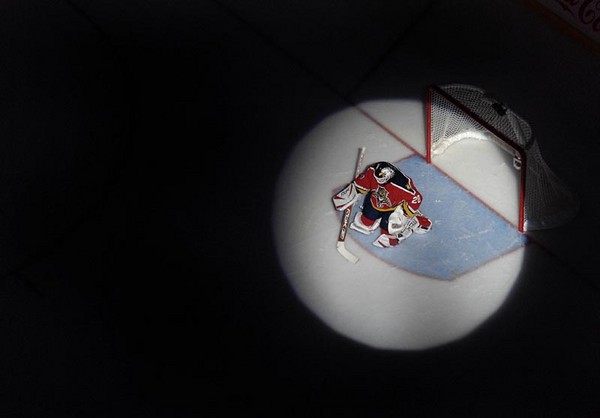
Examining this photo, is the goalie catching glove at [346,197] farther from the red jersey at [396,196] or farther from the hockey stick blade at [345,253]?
the hockey stick blade at [345,253]

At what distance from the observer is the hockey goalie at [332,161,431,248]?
5.70m

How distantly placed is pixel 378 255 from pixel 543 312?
4.20 ft

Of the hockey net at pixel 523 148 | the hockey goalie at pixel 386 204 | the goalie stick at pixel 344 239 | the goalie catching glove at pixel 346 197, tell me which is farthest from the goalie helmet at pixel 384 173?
the hockey net at pixel 523 148

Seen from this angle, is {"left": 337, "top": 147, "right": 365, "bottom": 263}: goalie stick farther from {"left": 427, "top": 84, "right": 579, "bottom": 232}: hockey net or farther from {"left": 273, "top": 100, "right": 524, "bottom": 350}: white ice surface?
{"left": 427, "top": 84, "right": 579, "bottom": 232}: hockey net

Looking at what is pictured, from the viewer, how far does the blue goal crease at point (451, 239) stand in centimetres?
581

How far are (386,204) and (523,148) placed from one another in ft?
3.60

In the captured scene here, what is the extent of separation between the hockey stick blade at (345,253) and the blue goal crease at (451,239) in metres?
0.12

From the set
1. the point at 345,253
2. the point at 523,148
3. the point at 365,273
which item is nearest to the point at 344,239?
the point at 345,253

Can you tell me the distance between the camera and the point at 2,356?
5.42 m

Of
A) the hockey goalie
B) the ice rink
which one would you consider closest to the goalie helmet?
the hockey goalie

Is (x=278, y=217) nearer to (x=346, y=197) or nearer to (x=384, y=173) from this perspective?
(x=346, y=197)

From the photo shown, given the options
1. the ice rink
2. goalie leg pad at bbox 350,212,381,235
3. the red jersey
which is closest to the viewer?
the ice rink

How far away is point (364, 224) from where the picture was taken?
585cm

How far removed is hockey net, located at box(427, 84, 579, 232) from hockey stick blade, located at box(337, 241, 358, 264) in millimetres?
1330
